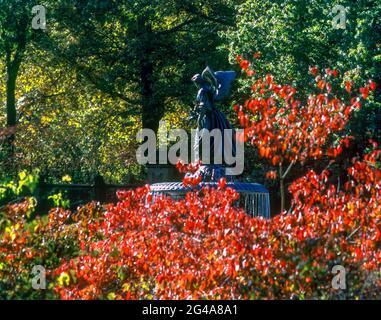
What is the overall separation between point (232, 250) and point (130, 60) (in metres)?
25.2

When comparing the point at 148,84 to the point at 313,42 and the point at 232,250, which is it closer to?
the point at 313,42

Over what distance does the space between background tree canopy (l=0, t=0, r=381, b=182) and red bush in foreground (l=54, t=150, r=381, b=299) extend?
52.9 ft

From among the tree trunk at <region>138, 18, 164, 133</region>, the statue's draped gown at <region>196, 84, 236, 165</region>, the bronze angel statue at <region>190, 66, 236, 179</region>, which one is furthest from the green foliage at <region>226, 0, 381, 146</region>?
the statue's draped gown at <region>196, 84, 236, 165</region>

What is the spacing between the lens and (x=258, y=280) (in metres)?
8.45

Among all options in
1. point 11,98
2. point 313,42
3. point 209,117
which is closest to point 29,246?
point 209,117

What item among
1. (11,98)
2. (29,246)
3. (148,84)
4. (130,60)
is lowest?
(29,246)

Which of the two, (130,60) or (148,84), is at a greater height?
(130,60)

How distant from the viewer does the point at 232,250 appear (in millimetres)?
8469

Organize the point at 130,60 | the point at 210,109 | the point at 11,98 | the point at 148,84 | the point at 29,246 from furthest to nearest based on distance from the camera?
the point at 11,98
the point at 148,84
the point at 130,60
the point at 210,109
the point at 29,246

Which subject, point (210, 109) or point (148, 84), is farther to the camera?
point (148, 84)

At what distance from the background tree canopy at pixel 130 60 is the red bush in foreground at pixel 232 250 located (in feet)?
52.9

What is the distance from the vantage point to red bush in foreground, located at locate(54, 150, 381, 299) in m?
8.38

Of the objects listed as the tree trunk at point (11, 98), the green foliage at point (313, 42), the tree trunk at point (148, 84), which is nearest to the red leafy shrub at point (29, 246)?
the green foliage at point (313, 42)

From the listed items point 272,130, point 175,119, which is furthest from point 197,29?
point 272,130
